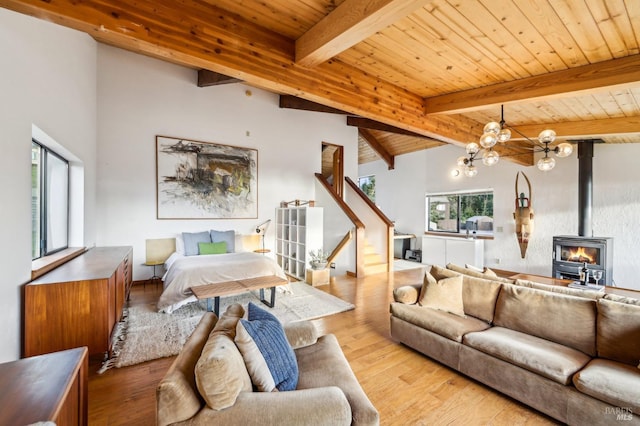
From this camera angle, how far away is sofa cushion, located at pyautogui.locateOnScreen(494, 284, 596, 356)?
83.7 inches

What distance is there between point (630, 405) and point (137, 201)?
21.3ft

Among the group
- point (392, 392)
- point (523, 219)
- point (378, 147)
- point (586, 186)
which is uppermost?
point (378, 147)

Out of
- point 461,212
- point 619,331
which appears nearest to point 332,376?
point 619,331

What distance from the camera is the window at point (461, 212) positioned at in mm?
6879

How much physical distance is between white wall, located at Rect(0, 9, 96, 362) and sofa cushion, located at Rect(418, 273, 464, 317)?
136 inches

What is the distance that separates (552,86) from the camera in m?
2.80

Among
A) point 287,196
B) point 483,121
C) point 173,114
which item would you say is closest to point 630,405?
point 483,121

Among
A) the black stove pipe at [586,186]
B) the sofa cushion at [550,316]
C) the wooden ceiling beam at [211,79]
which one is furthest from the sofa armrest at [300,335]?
the black stove pipe at [586,186]

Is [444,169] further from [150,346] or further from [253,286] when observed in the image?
[150,346]

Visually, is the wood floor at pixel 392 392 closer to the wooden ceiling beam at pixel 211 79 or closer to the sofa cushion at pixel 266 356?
the sofa cushion at pixel 266 356

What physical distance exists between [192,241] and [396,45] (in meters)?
4.62

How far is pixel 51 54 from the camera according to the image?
2721mm

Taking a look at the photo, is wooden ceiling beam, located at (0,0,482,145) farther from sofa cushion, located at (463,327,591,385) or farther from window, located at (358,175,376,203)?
window, located at (358,175,376,203)

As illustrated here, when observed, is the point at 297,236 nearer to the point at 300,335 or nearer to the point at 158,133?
the point at 158,133
